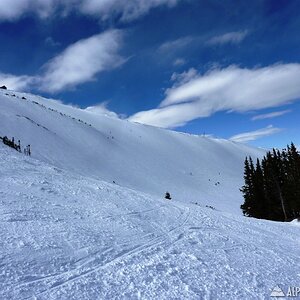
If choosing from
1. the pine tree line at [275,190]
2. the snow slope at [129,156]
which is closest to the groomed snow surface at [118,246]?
the snow slope at [129,156]

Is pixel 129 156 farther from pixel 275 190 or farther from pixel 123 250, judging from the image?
pixel 123 250

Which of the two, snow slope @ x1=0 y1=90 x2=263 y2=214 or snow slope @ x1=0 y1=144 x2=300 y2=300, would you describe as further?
snow slope @ x1=0 y1=90 x2=263 y2=214

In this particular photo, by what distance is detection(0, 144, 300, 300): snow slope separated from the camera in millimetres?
6855

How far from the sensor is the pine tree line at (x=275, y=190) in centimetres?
4075

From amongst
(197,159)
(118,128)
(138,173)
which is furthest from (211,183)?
(118,128)

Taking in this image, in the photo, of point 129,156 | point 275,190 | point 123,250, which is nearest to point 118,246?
point 123,250

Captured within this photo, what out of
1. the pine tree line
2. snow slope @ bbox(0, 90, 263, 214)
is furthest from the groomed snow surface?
the pine tree line

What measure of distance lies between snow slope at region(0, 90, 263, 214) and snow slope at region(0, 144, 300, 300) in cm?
1744

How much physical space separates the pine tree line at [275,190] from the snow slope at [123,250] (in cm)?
2812

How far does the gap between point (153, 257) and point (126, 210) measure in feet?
16.3

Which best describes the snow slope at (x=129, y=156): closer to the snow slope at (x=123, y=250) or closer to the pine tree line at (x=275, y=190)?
the pine tree line at (x=275, y=190)

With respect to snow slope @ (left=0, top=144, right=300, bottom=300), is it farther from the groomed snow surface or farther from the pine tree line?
the pine tree line

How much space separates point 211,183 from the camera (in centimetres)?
6066

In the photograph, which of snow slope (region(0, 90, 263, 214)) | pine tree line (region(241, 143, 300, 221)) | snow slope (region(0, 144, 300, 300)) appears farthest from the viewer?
snow slope (region(0, 90, 263, 214))
